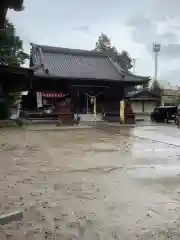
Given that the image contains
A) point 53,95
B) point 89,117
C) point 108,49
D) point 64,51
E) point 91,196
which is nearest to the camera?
point 91,196

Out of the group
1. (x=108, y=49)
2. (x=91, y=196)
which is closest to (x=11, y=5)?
(x=91, y=196)

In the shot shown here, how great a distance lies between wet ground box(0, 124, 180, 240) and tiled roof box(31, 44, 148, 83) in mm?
22470

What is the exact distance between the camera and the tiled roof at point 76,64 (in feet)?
103

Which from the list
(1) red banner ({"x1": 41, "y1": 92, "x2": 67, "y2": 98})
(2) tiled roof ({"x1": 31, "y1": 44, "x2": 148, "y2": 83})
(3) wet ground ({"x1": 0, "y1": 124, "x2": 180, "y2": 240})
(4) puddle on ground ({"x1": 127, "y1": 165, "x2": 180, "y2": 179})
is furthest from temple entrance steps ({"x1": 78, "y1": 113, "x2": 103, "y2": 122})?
(4) puddle on ground ({"x1": 127, "y1": 165, "x2": 180, "y2": 179})

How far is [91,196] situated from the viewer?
5.06 m

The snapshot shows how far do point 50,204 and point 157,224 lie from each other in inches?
63.9

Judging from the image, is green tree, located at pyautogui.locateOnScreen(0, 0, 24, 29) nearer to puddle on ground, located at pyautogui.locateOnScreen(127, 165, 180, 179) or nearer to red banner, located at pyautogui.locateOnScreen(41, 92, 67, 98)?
puddle on ground, located at pyautogui.locateOnScreen(127, 165, 180, 179)

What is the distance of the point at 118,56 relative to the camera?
60000mm

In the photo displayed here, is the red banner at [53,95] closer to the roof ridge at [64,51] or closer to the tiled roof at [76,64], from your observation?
the tiled roof at [76,64]

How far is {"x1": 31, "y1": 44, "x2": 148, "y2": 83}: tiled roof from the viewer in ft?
103

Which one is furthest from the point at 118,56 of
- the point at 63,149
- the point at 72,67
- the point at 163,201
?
the point at 163,201

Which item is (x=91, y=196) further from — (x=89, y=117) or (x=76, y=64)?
(x=76, y=64)

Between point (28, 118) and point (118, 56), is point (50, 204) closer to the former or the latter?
point (28, 118)

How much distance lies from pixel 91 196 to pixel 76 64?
97.9 ft
